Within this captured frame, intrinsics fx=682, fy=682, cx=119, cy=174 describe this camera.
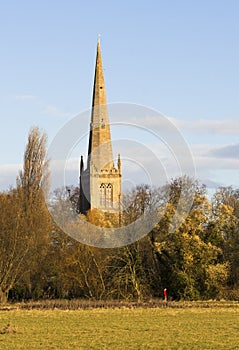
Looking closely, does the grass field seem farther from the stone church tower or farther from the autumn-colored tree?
the stone church tower

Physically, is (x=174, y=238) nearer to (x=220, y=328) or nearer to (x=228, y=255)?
(x=228, y=255)

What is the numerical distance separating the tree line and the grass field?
10.9 m

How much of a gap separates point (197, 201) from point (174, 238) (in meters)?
3.06

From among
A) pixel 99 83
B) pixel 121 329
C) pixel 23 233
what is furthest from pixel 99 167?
pixel 121 329

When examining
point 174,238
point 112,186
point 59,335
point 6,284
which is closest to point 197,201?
point 174,238

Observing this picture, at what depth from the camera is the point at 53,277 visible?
168 feet

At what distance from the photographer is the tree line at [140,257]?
4634cm

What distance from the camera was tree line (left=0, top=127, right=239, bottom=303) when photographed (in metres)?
46.3

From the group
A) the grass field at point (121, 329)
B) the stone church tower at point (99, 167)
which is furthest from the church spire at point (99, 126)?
the grass field at point (121, 329)

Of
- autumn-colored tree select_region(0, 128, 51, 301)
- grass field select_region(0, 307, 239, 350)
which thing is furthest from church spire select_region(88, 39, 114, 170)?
grass field select_region(0, 307, 239, 350)

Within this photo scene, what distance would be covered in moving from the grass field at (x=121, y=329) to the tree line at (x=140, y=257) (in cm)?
1091

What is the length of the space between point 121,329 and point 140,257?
22887mm

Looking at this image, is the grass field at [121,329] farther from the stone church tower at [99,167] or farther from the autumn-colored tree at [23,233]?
the stone church tower at [99,167]

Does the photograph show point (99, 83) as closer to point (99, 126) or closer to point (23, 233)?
point (99, 126)
